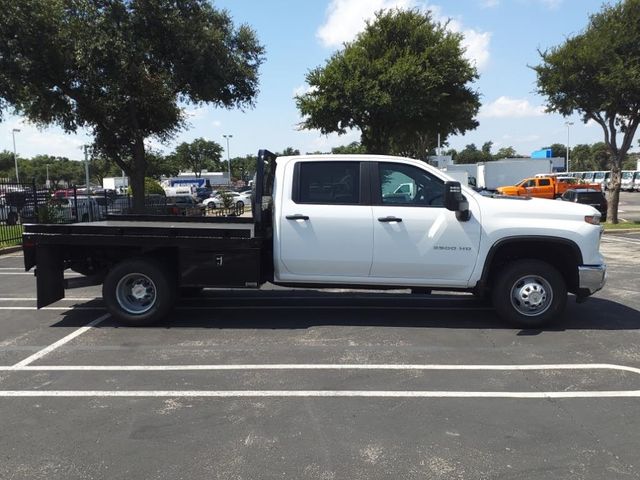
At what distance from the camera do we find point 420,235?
6355 mm

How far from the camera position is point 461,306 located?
7.84 meters

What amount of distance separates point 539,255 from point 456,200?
4.44ft

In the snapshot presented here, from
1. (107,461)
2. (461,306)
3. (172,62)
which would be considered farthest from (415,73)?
(107,461)

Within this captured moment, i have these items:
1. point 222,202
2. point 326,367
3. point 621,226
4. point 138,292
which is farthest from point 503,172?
point 326,367

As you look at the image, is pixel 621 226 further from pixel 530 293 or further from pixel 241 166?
pixel 241 166

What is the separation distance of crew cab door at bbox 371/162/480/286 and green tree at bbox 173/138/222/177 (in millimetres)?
105531

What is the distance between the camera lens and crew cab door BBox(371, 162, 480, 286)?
20.8 feet

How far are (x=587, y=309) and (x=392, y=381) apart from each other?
411cm

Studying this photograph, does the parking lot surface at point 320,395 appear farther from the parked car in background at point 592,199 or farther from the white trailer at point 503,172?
the white trailer at point 503,172

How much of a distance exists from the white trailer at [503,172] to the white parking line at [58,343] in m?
43.1

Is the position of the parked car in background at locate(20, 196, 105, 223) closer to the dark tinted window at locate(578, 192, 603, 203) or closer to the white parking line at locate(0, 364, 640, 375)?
the white parking line at locate(0, 364, 640, 375)

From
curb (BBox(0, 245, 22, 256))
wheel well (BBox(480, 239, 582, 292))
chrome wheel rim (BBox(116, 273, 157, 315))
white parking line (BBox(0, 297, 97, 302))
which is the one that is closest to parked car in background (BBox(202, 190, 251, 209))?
curb (BBox(0, 245, 22, 256))

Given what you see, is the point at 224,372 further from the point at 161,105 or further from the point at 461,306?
the point at 161,105

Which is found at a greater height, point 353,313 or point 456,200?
point 456,200
